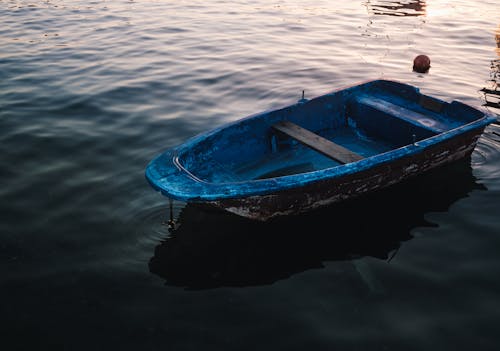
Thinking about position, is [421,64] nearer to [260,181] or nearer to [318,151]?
[318,151]

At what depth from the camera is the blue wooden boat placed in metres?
5.41

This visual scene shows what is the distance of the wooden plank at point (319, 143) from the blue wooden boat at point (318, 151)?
2 cm

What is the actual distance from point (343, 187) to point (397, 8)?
18234mm

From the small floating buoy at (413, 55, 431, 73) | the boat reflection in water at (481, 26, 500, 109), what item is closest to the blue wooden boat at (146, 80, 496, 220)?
the boat reflection in water at (481, 26, 500, 109)

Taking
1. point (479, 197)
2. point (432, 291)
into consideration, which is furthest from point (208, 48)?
point (432, 291)

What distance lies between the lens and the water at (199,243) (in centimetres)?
474

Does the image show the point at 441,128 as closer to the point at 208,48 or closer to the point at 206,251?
the point at 206,251

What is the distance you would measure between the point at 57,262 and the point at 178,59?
912 cm

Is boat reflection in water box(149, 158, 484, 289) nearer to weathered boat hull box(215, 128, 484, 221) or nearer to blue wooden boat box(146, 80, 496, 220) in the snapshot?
weathered boat hull box(215, 128, 484, 221)

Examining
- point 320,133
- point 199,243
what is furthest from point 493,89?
point 199,243

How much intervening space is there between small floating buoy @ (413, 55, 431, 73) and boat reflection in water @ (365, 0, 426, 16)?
327 inches

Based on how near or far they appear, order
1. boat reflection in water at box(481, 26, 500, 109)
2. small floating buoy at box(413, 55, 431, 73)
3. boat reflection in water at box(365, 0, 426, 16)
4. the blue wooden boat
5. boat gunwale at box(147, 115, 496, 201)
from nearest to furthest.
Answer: boat gunwale at box(147, 115, 496, 201) < the blue wooden boat < boat reflection in water at box(481, 26, 500, 109) < small floating buoy at box(413, 55, 431, 73) < boat reflection in water at box(365, 0, 426, 16)

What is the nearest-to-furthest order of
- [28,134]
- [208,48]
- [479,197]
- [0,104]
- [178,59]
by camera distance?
[479,197] < [28,134] < [0,104] < [178,59] < [208,48]

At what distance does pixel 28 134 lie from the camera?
873 cm
